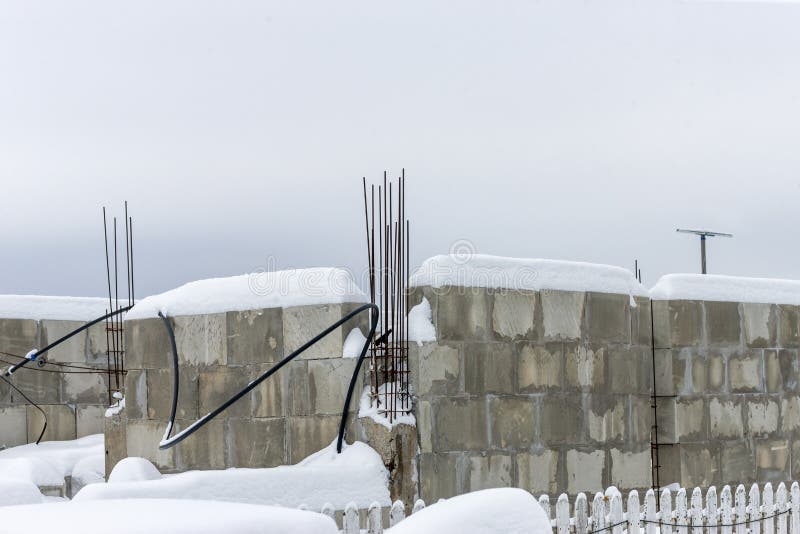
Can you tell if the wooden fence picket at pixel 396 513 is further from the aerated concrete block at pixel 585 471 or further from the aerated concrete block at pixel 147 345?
the aerated concrete block at pixel 147 345

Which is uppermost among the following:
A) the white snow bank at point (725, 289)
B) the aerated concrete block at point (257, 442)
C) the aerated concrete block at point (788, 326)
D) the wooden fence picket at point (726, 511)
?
the white snow bank at point (725, 289)

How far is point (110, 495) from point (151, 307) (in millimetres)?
2592

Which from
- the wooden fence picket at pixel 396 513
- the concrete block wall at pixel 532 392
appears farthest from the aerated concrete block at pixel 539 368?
the wooden fence picket at pixel 396 513

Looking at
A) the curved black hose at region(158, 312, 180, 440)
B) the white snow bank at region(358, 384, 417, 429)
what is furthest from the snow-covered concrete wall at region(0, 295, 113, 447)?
the white snow bank at region(358, 384, 417, 429)

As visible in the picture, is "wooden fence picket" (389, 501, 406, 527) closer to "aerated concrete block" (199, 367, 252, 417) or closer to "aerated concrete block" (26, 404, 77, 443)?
"aerated concrete block" (199, 367, 252, 417)

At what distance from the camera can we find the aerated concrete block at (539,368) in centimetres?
871

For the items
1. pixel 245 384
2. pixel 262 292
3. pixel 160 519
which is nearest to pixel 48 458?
pixel 245 384

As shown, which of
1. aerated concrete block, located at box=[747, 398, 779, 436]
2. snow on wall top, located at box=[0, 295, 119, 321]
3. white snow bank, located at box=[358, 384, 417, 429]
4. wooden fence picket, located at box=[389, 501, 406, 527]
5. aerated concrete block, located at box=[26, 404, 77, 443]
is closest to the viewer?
wooden fence picket, located at box=[389, 501, 406, 527]

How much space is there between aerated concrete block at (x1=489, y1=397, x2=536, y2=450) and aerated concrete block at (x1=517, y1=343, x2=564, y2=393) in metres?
0.13

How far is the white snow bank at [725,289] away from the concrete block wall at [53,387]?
8.16 meters

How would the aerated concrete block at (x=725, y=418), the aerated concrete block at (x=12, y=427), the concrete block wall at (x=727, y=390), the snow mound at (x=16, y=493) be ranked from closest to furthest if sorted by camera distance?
1. the snow mound at (x=16, y=493)
2. the concrete block wall at (x=727, y=390)
3. the aerated concrete block at (x=725, y=418)
4. the aerated concrete block at (x=12, y=427)

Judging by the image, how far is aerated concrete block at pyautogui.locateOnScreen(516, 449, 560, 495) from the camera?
339 inches

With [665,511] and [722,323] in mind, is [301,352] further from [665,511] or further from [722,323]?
[722,323]

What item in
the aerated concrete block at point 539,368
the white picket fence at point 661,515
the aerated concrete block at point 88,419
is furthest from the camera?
the aerated concrete block at point 88,419
